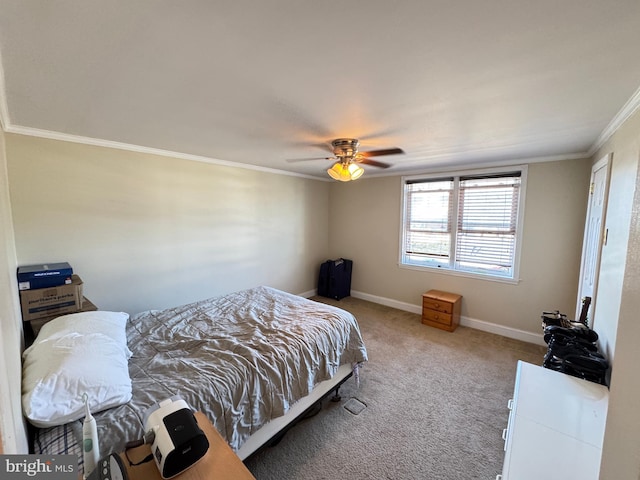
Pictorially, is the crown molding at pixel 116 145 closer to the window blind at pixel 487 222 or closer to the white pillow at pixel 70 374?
the white pillow at pixel 70 374

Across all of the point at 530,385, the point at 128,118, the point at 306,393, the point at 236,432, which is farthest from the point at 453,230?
the point at 128,118

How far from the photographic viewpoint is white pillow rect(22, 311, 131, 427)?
1.16 m

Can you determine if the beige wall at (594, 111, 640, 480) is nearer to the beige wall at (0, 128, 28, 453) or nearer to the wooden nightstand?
the beige wall at (0, 128, 28, 453)

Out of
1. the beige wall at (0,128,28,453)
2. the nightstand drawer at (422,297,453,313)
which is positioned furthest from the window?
the beige wall at (0,128,28,453)

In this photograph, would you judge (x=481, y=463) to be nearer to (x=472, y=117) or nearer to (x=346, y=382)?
(x=346, y=382)

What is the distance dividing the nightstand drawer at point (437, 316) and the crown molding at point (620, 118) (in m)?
2.45

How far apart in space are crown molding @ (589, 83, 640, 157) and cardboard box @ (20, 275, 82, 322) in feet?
13.2

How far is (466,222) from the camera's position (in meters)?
3.82

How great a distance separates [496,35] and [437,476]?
2399mm

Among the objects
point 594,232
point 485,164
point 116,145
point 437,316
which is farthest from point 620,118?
point 116,145

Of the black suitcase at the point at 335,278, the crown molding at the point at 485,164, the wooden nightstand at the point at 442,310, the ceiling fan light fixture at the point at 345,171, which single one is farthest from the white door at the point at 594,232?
the black suitcase at the point at 335,278

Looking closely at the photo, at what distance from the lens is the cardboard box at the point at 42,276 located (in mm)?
1991

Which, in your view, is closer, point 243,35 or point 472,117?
point 243,35

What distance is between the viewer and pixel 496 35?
39.7 inches
